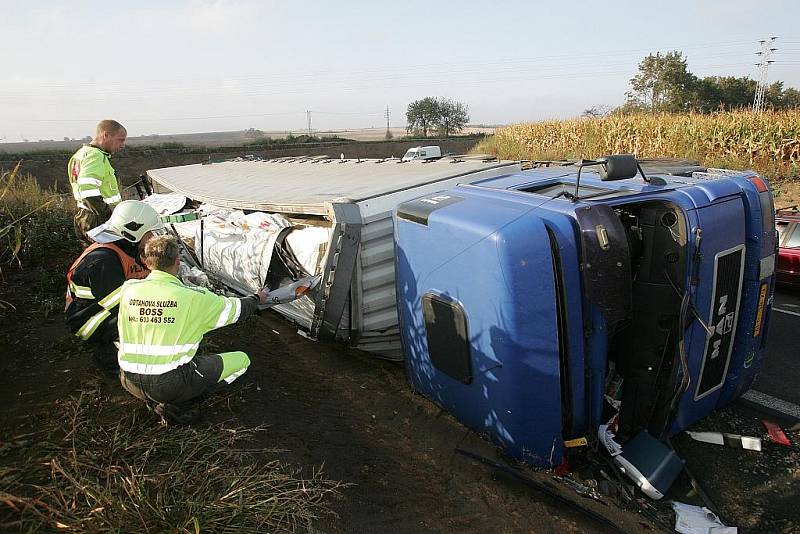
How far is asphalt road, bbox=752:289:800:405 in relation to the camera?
4.35 m

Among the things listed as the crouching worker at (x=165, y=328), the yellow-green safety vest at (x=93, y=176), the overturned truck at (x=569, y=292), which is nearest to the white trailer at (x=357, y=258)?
the overturned truck at (x=569, y=292)

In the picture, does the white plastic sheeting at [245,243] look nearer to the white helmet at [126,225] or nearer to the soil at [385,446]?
the soil at [385,446]

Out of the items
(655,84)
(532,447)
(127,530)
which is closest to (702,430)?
(532,447)

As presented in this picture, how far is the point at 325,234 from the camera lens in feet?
13.8

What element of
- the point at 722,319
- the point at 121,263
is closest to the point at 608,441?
the point at 722,319

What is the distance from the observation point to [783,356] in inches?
195

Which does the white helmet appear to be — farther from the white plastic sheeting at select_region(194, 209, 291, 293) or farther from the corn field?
the corn field

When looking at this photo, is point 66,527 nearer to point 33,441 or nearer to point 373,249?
point 33,441

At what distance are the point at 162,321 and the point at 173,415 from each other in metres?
0.65

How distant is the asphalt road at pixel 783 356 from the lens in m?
4.35

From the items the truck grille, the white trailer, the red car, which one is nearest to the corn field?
the red car

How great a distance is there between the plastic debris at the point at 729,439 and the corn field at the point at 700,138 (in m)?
11.3

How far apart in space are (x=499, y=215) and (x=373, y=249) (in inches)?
52.8

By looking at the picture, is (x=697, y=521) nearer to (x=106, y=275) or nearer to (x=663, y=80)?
(x=106, y=275)
